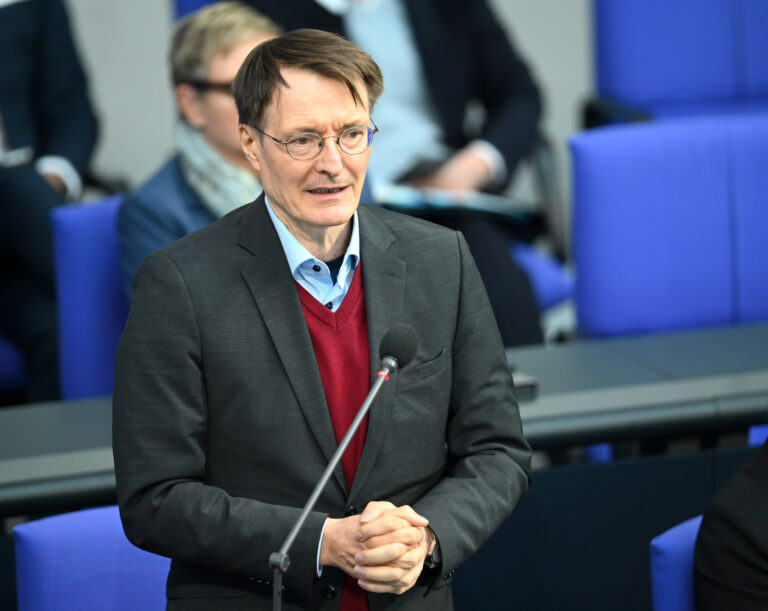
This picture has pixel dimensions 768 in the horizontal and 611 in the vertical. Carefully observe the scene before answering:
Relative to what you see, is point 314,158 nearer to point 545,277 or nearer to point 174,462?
point 174,462

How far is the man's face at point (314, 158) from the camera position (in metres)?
1.04

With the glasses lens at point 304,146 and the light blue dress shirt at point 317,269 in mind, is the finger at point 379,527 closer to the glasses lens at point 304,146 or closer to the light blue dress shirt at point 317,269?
the light blue dress shirt at point 317,269

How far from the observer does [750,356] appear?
181 cm

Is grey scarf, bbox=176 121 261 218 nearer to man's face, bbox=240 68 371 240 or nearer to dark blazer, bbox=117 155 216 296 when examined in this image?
dark blazer, bbox=117 155 216 296

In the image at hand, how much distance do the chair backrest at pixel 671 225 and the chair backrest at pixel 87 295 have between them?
891 mm

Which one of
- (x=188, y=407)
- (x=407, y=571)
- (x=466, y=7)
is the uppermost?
(x=466, y=7)

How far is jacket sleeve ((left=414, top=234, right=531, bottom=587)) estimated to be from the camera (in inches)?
43.4

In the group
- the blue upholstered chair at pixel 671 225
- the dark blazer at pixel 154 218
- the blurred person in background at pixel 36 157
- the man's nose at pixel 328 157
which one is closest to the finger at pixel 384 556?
the man's nose at pixel 328 157

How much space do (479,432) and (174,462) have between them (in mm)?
314

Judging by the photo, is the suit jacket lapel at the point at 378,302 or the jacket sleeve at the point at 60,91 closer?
the suit jacket lapel at the point at 378,302

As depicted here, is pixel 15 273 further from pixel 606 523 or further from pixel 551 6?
pixel 551 6

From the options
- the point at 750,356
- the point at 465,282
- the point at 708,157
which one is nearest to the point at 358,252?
the point at 465,282

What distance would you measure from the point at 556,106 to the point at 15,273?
2188 mm

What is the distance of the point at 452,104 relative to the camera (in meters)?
2.64
